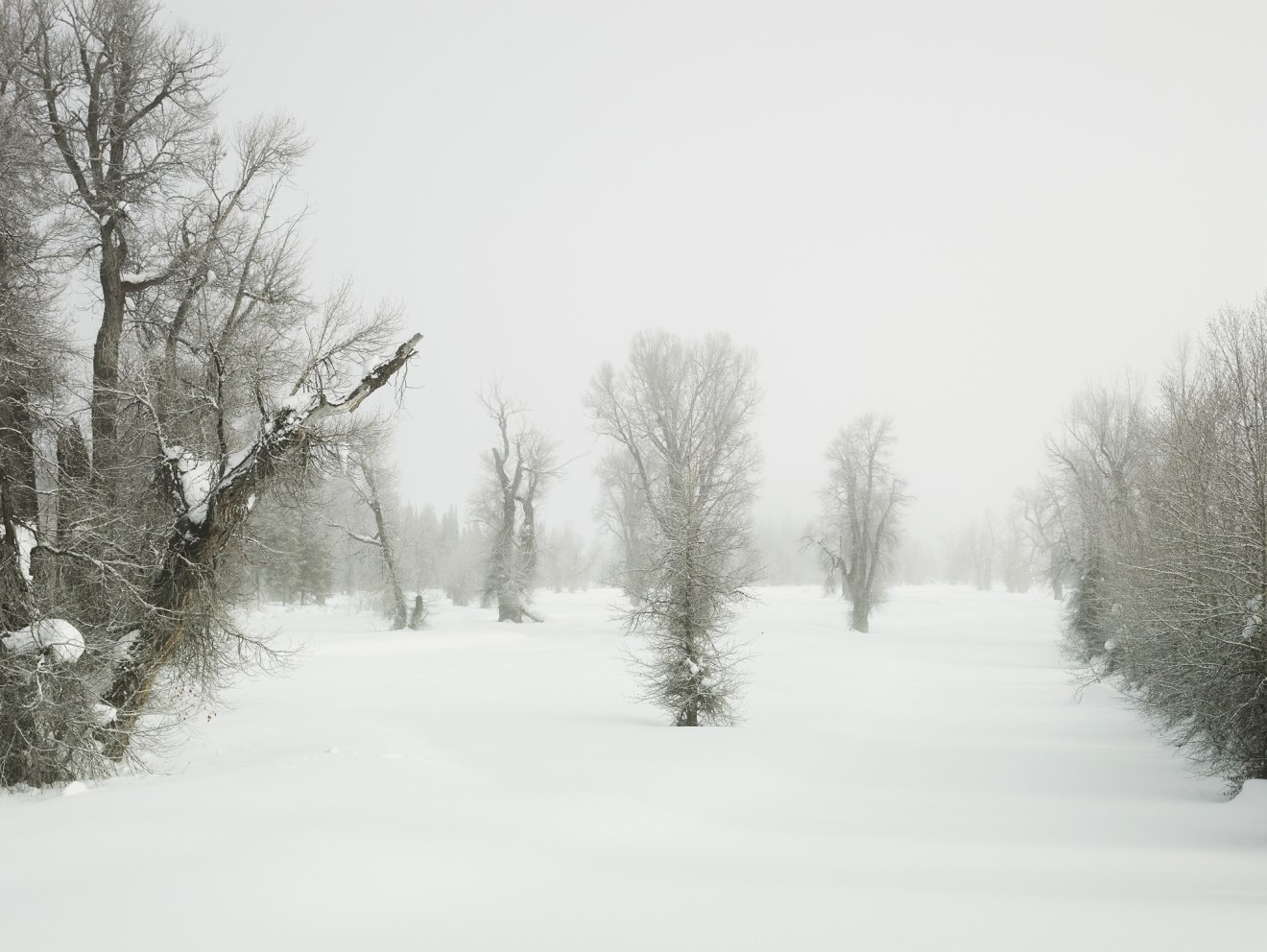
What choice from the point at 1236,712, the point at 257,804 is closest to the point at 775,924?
the point at 257,804

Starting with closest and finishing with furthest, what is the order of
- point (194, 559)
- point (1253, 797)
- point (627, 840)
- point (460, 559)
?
1. point (627, 840)
2. point (1253, 797)
3. point (194, 559)
4. point (460, 559)

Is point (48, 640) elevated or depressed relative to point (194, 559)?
depressed

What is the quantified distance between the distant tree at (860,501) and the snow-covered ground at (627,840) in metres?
18.7

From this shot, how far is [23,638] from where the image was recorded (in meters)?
6.81

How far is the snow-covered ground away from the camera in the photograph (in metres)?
3.89

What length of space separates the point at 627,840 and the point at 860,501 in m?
29.7

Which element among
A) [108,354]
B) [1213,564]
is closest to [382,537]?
[108,354]

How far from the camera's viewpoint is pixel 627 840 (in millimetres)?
5516

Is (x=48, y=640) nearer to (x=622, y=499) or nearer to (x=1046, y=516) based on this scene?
(x=622, y=499)

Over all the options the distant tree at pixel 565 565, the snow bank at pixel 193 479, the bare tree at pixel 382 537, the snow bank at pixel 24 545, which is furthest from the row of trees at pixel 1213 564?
the distant tree at pixel 565 565

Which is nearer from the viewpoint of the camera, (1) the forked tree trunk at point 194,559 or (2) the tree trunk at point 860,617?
(1) the forked tree trunk at point 194,559

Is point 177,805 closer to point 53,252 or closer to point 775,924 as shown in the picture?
point 775,924

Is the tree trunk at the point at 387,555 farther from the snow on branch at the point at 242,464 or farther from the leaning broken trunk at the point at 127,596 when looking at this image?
the snow on branch at the point at 242,464

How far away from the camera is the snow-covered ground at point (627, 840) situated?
12.8ft
